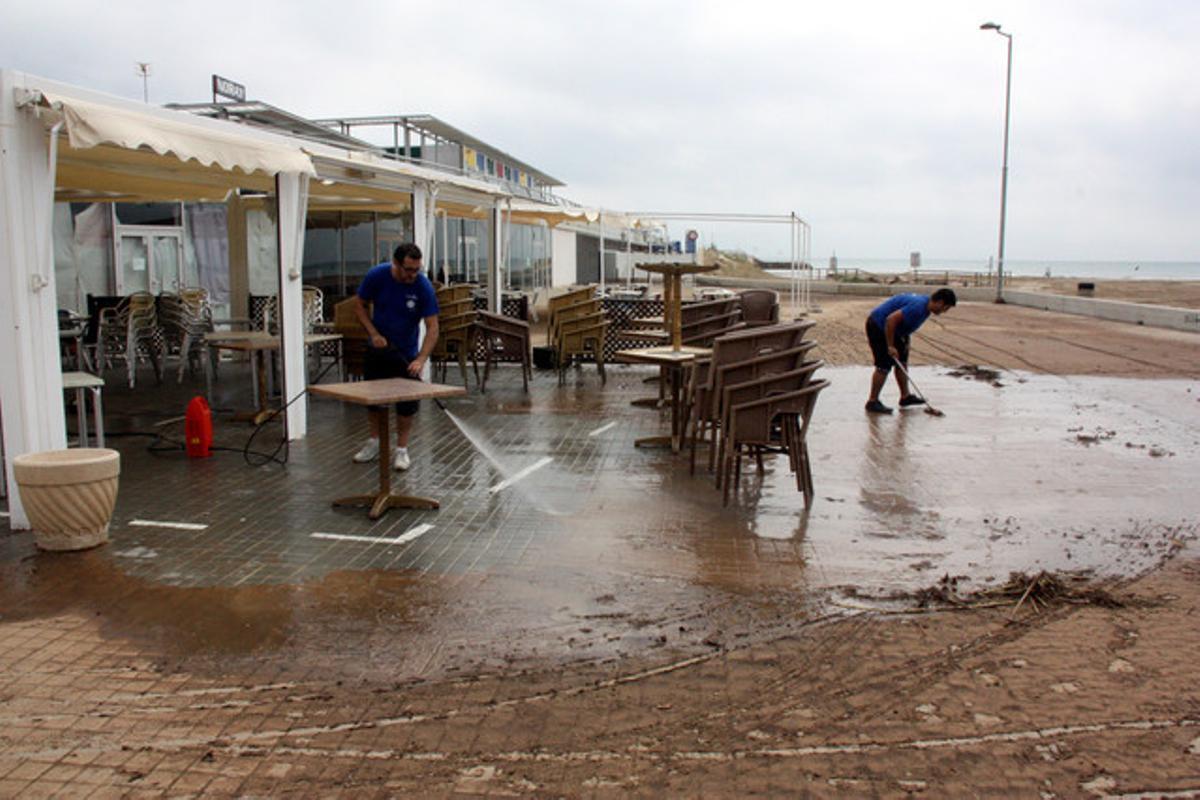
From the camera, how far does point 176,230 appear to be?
648 inches

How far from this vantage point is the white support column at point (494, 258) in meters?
14.8

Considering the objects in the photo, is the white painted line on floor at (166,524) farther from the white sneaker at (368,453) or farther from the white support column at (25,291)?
the white sneaker at (368,453)

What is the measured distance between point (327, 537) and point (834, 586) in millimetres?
2951

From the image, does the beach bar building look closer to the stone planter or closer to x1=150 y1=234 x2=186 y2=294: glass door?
x1=150 y1=234 x2=186 y2=294: glass door

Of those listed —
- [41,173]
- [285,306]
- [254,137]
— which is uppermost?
[254,137]

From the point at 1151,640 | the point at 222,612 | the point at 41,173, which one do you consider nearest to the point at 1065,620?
the point at 1151,640

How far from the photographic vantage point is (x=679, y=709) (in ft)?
11.9

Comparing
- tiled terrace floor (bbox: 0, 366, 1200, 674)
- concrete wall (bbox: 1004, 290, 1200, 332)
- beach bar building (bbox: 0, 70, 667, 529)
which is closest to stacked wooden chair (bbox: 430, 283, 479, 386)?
beach bar building (bbox: 0, 70, 667, 529)

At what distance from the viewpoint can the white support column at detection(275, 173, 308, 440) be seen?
8.36 metres

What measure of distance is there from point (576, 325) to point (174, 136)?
23.2 feet

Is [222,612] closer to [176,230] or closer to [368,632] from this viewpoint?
[368,632]

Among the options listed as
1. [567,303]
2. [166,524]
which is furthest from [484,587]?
[567,303]

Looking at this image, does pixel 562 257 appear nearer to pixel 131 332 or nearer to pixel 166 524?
pixel 131 332

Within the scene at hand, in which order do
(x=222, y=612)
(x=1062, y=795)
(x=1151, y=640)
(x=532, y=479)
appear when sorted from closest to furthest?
(x=1062, y=795) < (x=1151, y=640) < (x=222, y=612) < (x=532, y=479)
